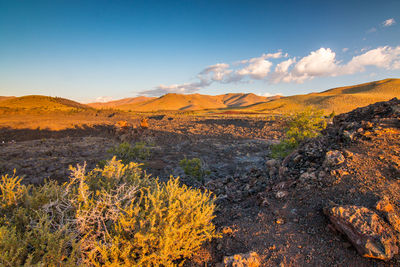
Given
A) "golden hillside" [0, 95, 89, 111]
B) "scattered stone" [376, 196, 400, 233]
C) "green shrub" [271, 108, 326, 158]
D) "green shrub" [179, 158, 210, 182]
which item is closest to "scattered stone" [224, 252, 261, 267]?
"scattered stone" [376, 196, 400, 233]

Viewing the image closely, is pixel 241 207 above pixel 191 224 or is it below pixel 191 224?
below

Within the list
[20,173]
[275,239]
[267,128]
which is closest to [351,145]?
[275,239]

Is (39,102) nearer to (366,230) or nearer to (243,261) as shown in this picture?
(243,261)

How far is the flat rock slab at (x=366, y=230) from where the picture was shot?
2160 millimetres

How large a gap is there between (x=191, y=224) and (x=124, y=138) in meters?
11.8

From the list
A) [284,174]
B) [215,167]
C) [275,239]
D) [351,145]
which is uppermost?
[351,145]

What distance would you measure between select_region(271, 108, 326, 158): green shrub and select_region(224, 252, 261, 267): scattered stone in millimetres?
6717

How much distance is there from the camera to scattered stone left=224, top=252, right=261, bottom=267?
2.24m

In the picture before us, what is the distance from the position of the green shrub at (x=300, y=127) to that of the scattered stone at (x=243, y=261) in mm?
6717

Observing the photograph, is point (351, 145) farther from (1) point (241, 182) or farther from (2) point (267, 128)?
(2) point (267, 128)

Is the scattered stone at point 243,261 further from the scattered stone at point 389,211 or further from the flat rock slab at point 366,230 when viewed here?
the scattered stone at point 389,211

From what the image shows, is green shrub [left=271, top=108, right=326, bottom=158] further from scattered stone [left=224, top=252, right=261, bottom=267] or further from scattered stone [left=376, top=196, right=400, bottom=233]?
scattered stone [left=224, top=252, right=261, bottom=267]

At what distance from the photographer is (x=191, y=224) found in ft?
7.86

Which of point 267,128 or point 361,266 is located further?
point 267,128
